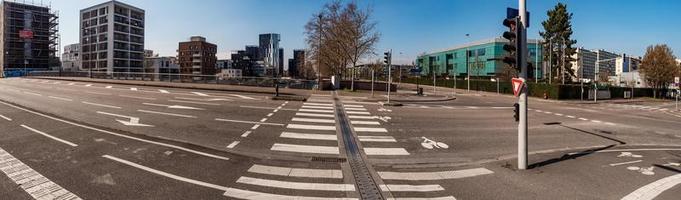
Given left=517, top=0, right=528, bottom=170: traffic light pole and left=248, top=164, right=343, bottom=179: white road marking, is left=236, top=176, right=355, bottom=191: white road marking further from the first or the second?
left=517, top=0, right=528, bottom=170: traffic light pole

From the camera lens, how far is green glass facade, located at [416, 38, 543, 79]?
317 ft

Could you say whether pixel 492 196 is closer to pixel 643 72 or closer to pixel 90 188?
pixel 90 188

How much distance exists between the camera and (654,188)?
7055mm

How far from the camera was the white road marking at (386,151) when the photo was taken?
1005 centimetres

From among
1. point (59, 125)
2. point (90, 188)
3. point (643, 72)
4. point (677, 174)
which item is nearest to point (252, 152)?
point (90, 188)

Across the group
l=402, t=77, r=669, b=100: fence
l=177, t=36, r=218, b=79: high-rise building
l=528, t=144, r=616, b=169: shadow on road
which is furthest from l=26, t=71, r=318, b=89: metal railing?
l=177, t=36, r=218, b=79: high-rise building

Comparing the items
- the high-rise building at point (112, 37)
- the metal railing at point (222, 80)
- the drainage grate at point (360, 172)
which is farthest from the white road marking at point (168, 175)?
the high-rise building at point (112, 37)

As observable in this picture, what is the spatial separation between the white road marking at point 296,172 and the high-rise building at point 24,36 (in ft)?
360

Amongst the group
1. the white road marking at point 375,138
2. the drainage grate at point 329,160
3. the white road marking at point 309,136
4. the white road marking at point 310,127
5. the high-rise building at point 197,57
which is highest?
the high-rise building at point 197,57

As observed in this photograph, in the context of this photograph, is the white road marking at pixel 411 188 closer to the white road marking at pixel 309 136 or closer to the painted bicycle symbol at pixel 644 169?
the painted bicycle symbol at pixel 644 169

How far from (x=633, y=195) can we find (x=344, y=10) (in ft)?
118

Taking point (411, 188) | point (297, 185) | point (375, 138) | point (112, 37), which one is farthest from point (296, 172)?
point (112, 37)

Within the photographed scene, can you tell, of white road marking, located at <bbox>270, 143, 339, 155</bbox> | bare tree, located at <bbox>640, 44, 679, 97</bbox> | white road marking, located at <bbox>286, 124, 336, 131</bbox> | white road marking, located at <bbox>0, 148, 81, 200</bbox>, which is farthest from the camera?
bare tree, located at <bbox>640, 44, 679, 97</bbox>

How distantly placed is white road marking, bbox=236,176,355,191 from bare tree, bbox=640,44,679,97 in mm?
75152
